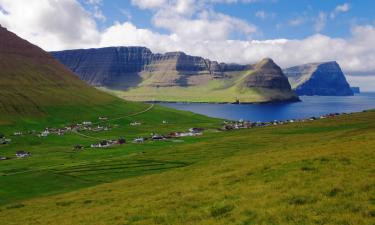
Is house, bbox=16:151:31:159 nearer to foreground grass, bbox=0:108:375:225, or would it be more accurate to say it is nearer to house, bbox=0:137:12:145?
house, bbox=0:137:12:145

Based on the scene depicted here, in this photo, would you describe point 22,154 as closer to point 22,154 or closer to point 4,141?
point 22,154

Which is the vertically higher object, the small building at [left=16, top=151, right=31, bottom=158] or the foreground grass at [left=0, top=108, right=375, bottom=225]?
the foreground grass at [left=0, top=108, right=375, bottom=225]

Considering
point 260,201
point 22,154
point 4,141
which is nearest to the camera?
point 260,201

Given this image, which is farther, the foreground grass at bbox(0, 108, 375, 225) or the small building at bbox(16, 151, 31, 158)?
the small building at bbox(16, 151, 31, 158)

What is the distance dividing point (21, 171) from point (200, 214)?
324 ft

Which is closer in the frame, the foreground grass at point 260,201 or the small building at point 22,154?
the foreground grass at point 260,201

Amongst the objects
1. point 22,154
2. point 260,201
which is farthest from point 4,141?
point 260,201

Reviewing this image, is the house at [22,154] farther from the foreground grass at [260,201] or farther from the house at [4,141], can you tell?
the foreground grass at [260,201]

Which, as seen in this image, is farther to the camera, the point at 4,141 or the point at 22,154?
the point at 4,141

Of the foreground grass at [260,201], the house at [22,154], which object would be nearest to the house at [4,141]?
the house at [22,154]

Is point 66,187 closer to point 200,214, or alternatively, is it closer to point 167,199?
point 167,199

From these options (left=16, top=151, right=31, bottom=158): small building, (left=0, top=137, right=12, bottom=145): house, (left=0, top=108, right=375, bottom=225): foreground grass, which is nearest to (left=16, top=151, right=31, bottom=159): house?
(left=16, top=151, right=31, bottom=158): small building

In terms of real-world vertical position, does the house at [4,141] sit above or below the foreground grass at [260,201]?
below

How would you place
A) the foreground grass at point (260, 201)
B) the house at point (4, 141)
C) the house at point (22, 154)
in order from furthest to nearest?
the house at point (4, 141)
the house at point (22, 154)
the foreground grass at point (260, 201)
